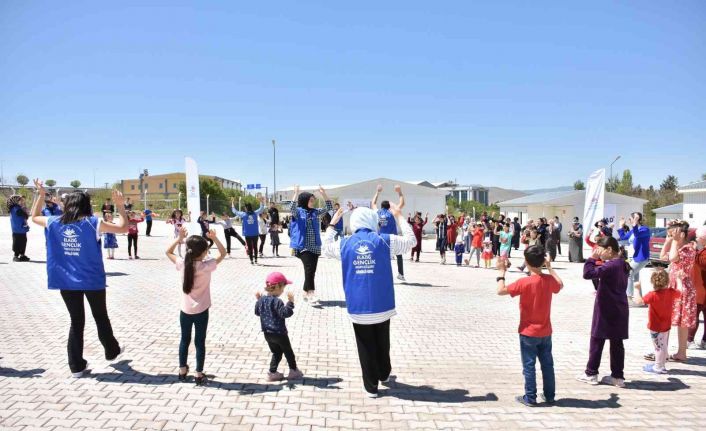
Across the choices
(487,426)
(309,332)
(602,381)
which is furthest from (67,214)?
(602,381)

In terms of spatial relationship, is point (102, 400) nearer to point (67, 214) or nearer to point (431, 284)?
point (67, 214)

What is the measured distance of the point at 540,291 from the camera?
13.7ft

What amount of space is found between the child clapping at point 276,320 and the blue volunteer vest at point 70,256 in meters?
1.71

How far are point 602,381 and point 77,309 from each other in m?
5.47

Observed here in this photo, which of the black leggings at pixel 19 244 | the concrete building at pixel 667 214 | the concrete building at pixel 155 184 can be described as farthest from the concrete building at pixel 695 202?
the concrete building at pixel 155 184

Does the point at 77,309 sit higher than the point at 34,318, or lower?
higher

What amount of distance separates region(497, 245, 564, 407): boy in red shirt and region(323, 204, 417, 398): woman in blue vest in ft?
3.42

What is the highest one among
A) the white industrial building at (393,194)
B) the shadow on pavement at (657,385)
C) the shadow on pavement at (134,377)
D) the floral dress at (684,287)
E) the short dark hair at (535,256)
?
the white industrial building at (393,194)

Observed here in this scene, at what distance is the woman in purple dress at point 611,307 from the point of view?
15.4 ft

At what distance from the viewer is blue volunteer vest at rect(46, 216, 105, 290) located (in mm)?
4551

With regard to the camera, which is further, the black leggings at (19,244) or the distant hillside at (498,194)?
the distant hillside at (498,194)

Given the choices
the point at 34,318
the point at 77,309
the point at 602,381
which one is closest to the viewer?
the point at 77,309

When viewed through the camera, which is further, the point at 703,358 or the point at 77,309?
the point at 703,358

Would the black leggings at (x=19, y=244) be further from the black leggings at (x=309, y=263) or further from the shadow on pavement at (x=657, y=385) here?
the shadow on pavement at (x=657, y=385)
